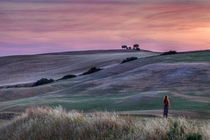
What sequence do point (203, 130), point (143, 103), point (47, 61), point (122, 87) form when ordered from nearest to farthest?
point (203, 130), point (143, 103), point (122, 87), point (47, 61)

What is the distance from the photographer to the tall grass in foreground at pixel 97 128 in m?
13.8

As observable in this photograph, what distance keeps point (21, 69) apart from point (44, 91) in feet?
174

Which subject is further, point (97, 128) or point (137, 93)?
point (137, 93)

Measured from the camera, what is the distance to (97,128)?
51.9 feet

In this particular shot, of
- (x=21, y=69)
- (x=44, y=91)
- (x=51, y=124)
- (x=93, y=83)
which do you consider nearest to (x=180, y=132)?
A: (x=51, y=124)

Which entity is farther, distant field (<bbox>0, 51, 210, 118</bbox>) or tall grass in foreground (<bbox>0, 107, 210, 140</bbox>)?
distant field (<bbox>0, 51, 210, 118</bbox>)

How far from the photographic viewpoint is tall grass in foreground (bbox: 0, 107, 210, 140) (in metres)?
13.8

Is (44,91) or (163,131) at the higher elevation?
(163,131)

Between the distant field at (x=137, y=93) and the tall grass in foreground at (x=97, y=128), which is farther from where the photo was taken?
the distant field at (x=137, y=93)

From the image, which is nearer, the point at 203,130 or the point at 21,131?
the point at 203,130

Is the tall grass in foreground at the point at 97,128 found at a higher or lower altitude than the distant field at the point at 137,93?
higher

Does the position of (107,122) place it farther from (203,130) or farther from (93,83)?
(93,83)

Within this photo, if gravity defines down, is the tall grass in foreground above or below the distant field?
above

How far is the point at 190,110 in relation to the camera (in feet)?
92.8
